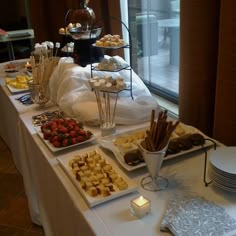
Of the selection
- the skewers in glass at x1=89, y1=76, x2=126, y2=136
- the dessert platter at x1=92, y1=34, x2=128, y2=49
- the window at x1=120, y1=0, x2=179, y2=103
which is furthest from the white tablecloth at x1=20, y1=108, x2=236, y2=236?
the window at x1=120, y1=0, x2=179, y2=103

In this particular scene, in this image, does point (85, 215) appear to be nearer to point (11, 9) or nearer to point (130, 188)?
point (130, 188)

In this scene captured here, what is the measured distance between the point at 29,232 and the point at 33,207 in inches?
6.6

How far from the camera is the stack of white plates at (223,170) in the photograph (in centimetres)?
88

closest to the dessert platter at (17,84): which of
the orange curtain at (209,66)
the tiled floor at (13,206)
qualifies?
the tiled floor at (13,206)

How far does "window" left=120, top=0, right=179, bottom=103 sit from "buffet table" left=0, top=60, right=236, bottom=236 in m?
0.73

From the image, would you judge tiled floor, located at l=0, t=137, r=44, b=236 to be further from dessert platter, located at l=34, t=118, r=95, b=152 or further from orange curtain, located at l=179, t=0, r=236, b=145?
orange curtain, located at l=179, t=0, r=236, b=145

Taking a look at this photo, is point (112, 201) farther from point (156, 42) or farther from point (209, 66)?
point (156, 42)

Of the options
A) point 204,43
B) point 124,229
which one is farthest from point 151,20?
point 124,229

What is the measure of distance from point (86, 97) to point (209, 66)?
53 centimetres

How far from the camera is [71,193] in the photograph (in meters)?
0.96

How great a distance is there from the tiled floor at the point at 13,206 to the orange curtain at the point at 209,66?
3.34 ft

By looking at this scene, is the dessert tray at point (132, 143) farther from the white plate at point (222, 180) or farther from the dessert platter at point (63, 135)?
the white plate at point (222, 180)

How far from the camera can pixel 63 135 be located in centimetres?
123

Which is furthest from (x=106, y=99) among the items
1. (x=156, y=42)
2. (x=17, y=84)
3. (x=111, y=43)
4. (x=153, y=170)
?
(x=156, y=42)
